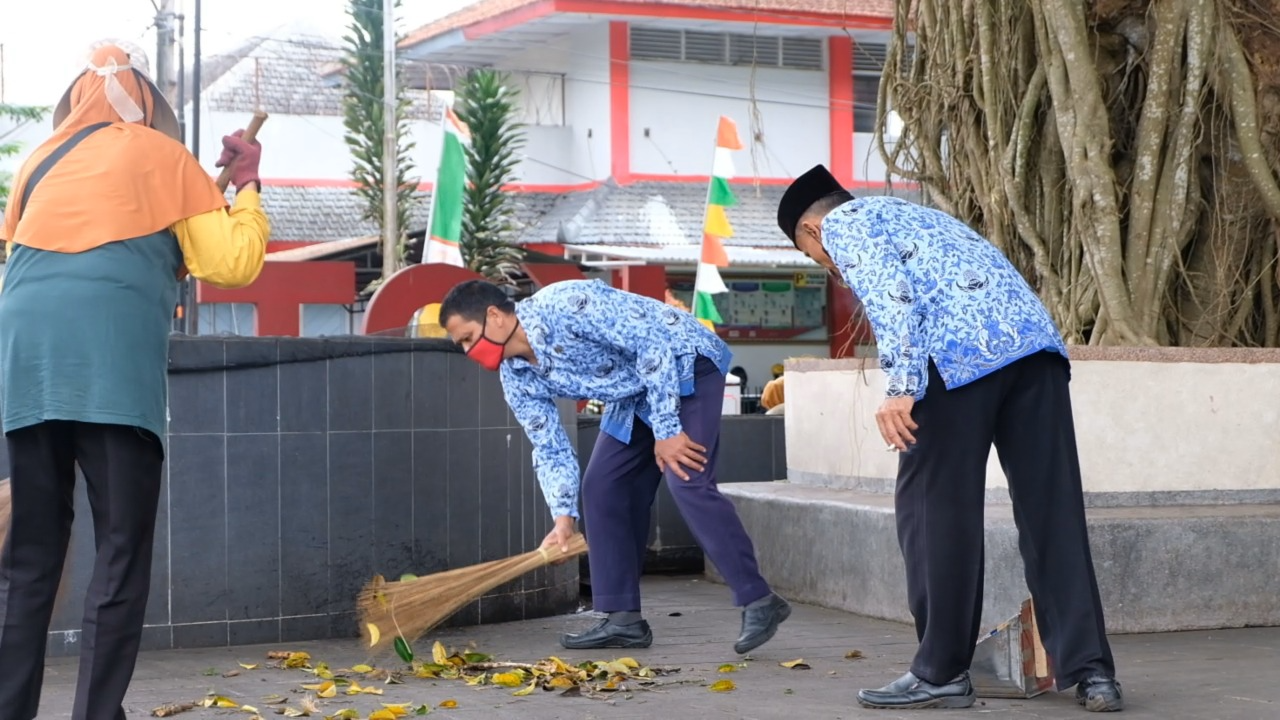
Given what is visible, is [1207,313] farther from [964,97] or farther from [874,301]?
→ [874,301]

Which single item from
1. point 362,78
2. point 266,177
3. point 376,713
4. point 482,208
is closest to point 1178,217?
point 376,713

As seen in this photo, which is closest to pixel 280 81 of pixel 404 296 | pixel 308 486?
pixel 404 296

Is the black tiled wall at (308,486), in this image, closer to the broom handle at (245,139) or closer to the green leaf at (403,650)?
the green leaf at (403,650)

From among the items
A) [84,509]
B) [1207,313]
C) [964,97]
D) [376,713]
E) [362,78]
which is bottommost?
[376,713]

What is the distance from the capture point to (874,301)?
472cm

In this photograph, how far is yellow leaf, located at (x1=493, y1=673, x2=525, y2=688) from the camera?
542cm

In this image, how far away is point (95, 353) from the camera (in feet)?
13.3

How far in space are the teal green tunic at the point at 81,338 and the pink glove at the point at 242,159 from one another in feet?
1.45

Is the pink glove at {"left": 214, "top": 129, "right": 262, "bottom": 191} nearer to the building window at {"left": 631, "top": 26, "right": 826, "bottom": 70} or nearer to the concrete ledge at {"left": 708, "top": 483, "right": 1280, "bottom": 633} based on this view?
the concrete ledge at {"left": 708, "top": 483, "right": 1280, "bottom": 633}

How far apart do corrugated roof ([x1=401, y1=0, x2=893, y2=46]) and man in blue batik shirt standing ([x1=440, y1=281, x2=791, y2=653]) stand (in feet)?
72.9

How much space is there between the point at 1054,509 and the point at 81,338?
9.20 ft

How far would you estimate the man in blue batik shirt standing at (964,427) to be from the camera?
15.5 ft

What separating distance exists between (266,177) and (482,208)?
7538 mm

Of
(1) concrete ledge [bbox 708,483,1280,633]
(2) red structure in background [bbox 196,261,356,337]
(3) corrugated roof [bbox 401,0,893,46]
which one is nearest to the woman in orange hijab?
(1) concrete ledge [bbox 708,483,1280,633]
